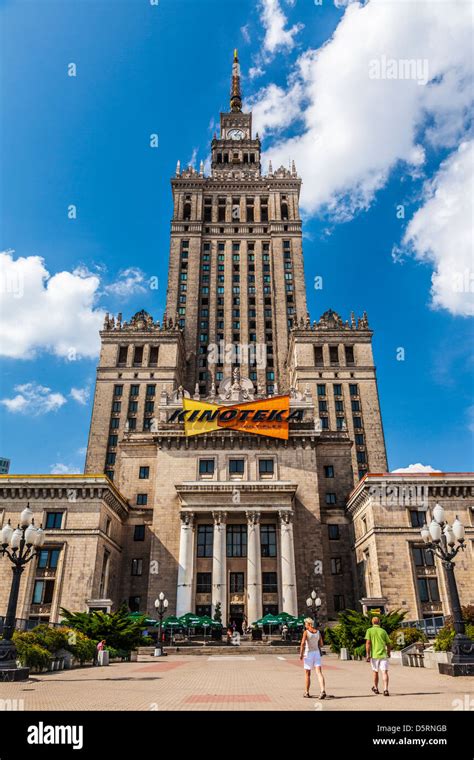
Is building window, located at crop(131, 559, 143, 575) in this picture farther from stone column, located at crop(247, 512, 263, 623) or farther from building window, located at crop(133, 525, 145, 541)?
stone column, located at crop(247, 512, 263, 623)

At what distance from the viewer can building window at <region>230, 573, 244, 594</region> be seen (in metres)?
51.8

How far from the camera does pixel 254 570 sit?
1997 inches

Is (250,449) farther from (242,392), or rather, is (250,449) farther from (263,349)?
(263,349)

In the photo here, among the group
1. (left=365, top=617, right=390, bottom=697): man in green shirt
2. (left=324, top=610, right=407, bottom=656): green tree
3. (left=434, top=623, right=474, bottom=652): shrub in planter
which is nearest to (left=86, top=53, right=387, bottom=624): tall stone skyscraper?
(left=324, top=610, right=407, bottom=656): green tree

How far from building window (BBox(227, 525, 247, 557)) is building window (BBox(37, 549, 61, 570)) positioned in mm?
16180

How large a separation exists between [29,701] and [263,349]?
8182cm

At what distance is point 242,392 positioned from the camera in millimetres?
61719

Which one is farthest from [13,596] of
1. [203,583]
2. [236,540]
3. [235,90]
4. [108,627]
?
[235,90]

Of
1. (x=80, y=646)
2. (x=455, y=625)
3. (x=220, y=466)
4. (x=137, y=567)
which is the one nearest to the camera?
(x=455, y=625)

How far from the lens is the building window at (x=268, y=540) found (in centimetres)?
5325

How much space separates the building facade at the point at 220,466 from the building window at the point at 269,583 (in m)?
0.10

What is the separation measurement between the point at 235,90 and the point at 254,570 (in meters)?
127

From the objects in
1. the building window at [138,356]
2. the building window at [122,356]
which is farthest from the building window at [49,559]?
the building window at [138,356]

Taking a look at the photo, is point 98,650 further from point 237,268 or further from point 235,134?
point 235,134
